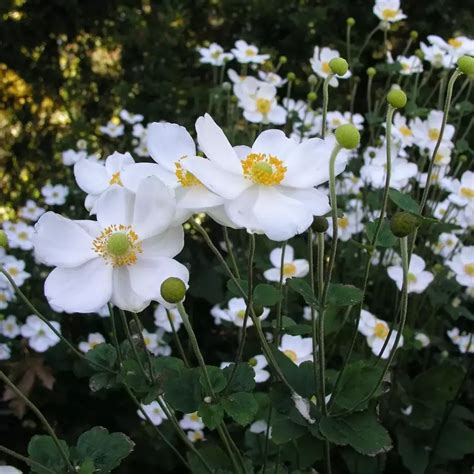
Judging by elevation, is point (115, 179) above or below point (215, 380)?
above

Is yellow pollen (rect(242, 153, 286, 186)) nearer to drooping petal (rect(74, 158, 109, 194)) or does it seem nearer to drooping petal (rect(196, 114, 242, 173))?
drooping petal (rect(196, 114, 242, 173))

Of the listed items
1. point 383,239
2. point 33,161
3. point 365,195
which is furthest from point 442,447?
Result: point 33,161

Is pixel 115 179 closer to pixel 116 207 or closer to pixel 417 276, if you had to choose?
pixel 116 207

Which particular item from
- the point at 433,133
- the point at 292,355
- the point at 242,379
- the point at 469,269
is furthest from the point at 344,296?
the point at 433,133

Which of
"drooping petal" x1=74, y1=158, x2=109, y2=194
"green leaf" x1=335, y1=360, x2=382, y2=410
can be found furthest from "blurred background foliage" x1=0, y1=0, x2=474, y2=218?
"green leaf" x1=335, y1=360, x2=382, y2=410

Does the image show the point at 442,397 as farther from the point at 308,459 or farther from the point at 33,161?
the point at 33,161

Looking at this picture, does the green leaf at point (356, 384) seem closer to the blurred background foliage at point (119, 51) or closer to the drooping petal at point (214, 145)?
the drooping petal at point (214, 145)

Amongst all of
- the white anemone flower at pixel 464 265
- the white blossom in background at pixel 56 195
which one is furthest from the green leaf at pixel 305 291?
the white blossom in background at pixel 56 195
